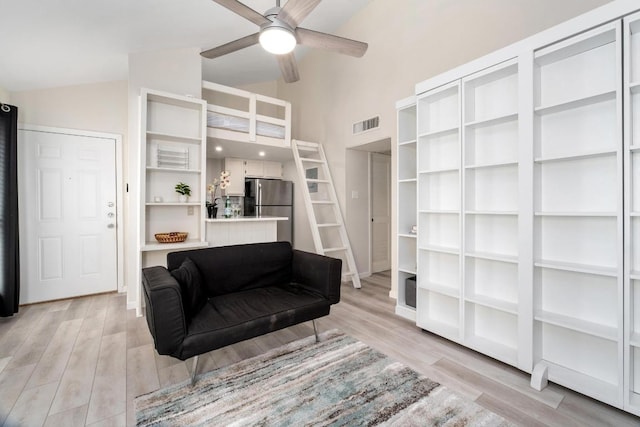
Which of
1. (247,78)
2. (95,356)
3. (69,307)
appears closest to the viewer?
(95,356)

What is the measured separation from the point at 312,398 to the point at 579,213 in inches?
75.4

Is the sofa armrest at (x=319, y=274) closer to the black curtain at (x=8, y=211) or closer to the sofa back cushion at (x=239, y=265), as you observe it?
the sofa back cushion at (x=239, y=265)

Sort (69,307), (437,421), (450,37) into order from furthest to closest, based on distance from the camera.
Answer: (69,307)
(450,37)
(437,421)

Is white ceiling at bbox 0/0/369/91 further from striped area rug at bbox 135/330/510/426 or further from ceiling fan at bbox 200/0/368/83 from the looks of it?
striped area rug at bbox 135/330/510/426

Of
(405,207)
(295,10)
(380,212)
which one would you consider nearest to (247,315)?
(405,207)

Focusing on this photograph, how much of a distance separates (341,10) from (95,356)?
4738mm

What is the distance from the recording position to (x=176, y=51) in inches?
137

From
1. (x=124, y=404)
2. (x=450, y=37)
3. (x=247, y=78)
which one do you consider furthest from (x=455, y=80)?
(x=247, y=78)

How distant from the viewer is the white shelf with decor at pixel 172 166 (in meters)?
3.20

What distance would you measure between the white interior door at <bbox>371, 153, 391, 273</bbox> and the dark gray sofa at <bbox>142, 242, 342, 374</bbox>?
228 centimetres

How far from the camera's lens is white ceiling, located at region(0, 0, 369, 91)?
2.25m

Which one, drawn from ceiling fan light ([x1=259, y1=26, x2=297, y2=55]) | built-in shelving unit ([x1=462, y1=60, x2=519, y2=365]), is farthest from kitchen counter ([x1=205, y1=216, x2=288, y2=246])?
built-in shelving unit ([x1=462, y1=60, x2=519, y2=365])

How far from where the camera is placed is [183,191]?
3.35 metres

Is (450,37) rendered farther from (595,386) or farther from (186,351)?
(186,351)
